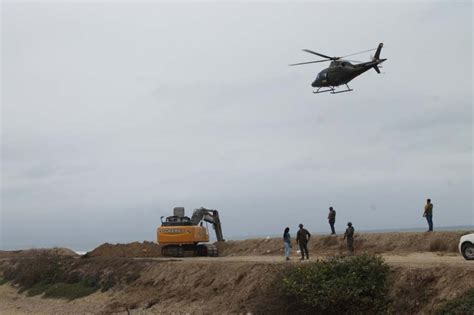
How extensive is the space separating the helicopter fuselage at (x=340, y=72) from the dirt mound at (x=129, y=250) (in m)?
18.2

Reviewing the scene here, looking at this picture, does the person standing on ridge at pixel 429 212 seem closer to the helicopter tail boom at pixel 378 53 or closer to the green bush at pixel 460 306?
the helicopter tail boom at pixel 378 53

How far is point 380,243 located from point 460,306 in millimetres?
15287

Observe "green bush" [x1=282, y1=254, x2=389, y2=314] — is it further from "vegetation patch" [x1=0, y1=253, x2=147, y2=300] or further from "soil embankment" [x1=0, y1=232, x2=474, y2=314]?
"vegetation patch" [x1=0, y1=253, x2=147, y2=300]

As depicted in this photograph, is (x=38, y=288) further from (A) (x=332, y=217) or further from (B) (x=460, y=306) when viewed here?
(B) (x=460, y=306)

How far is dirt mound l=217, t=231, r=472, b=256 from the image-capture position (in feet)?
88.1

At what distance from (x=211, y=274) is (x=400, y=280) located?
10033 millimetres

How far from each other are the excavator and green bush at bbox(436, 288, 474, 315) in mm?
20967

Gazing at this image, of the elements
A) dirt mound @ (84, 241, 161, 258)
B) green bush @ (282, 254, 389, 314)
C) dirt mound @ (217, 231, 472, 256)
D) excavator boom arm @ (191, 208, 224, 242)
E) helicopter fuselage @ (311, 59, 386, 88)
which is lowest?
green bush @ (282, 254, 389, 314)

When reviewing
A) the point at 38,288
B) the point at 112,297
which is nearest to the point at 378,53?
the point at 112,297

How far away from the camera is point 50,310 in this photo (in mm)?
30234

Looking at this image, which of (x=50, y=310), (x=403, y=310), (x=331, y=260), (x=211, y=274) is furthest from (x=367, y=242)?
(x=50, y=310)

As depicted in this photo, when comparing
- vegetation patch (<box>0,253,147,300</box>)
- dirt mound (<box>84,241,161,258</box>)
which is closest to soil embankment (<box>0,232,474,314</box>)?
vegetation patch (<box>0,253,147,300</box>)

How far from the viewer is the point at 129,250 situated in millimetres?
43938

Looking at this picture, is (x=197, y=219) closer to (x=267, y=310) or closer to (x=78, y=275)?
(x=78, y=275)
